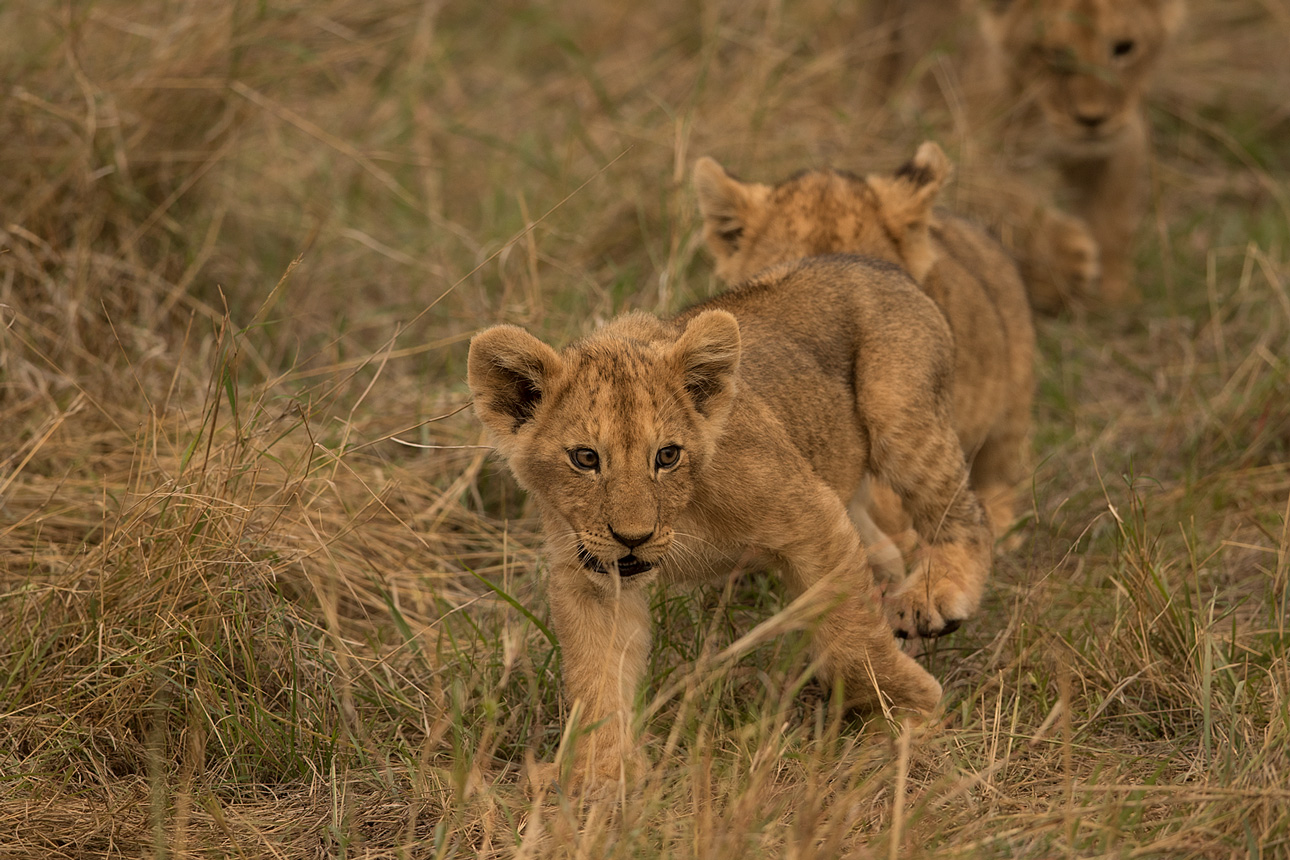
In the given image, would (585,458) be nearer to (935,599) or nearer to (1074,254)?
(935,599)

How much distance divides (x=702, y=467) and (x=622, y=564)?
378 mm

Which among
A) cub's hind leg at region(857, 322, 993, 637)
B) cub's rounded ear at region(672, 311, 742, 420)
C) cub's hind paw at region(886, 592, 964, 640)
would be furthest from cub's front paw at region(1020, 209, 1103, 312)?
cub's rounded ear at region(672, 311, 742, 420)

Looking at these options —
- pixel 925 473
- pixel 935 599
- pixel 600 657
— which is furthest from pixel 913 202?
pixel 600 657

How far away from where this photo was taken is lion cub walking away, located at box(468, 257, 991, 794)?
387 cm

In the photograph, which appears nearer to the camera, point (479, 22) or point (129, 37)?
point (129, 37)

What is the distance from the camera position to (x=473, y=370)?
159 inches

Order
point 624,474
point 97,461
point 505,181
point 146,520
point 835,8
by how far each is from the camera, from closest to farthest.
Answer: point 624,474
point 146,520
point 97,461
point 505,181
point 835,8

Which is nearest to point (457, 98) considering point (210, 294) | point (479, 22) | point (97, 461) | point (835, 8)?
point (479, 22)

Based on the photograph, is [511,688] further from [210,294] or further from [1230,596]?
[210,294]

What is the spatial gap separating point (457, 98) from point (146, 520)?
590 cm

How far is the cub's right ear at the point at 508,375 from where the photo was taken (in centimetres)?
396

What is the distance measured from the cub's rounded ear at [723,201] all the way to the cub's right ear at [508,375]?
6.81ft

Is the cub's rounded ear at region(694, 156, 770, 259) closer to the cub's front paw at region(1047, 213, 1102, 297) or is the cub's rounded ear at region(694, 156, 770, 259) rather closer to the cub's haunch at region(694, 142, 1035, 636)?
the cub's haunch at region(694, 142, 1035, 636)

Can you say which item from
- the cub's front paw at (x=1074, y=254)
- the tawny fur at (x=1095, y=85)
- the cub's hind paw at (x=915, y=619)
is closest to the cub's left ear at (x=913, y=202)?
the cub's hind paw at (x=915, y=619)
